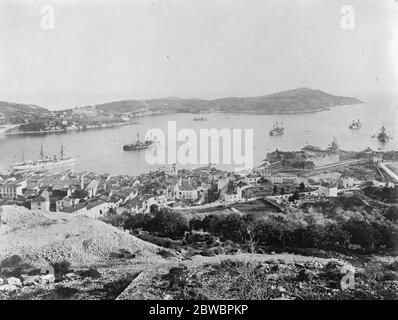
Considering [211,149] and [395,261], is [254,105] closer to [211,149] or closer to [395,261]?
[211,149]

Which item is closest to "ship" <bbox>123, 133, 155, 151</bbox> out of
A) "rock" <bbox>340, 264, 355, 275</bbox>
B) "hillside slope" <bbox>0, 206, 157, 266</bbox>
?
"hillside slope" <bbox>0, 206, 157, 266</bbox>

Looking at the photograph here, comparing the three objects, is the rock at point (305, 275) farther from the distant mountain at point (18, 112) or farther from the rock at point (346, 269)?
the distant mountain at point (18, 112)

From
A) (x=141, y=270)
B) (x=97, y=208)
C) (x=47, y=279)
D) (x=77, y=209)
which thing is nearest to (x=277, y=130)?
(x=141, y=270)

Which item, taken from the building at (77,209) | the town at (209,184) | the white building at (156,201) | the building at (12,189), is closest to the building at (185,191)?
the town at (209,184)

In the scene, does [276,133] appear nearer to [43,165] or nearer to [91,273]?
[91,273]

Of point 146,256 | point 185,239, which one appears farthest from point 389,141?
point 146,256

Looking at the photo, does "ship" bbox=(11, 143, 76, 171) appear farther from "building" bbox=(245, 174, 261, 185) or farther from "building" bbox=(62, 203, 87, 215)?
"building" bbox=(245, 174, 261, 185)
